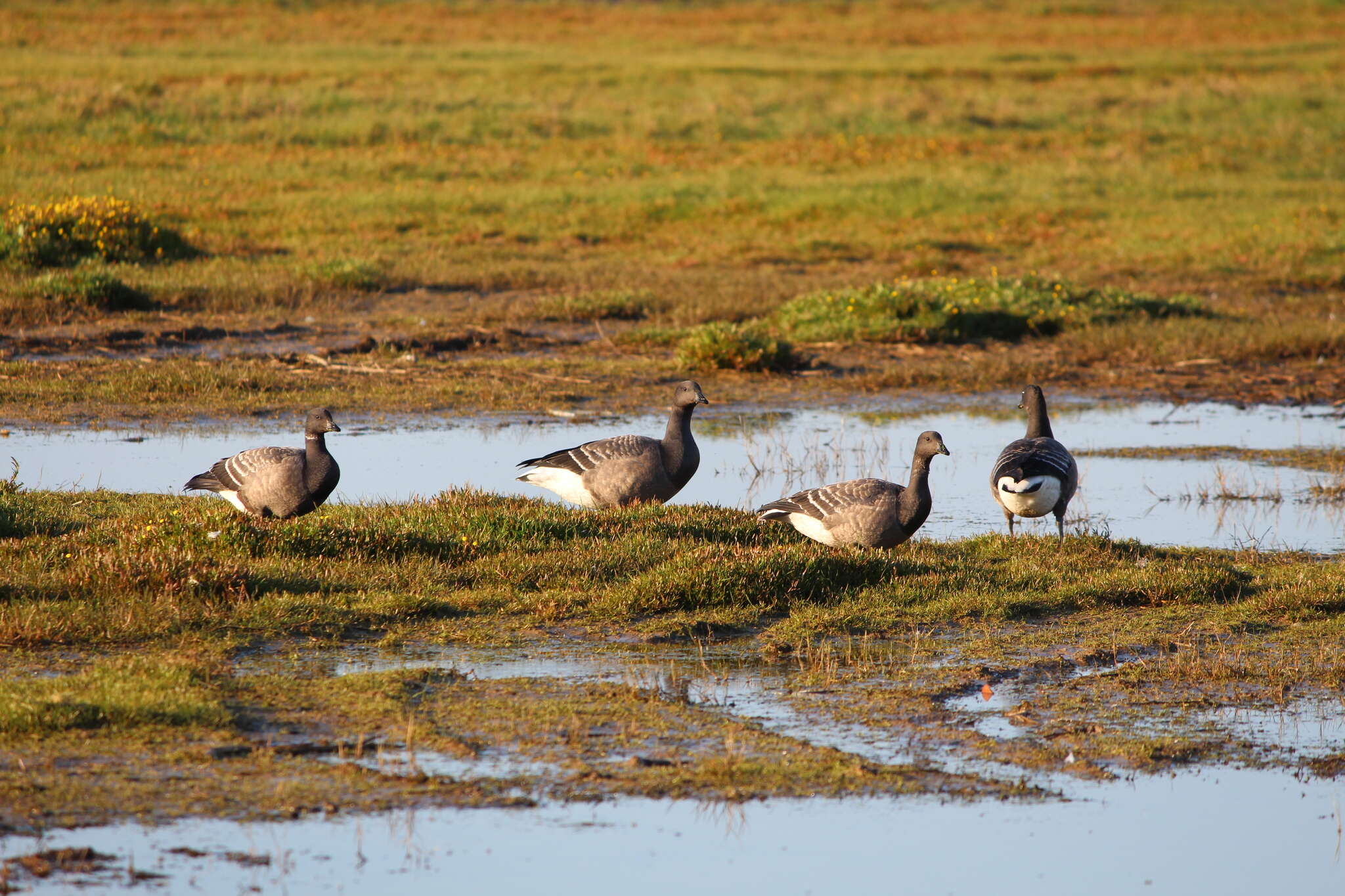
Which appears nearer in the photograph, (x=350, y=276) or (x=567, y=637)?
(x=567, y=637)

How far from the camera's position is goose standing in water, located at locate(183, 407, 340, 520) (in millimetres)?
10695

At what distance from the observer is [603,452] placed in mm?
11906

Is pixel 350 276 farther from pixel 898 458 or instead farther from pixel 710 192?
pixel 898 458

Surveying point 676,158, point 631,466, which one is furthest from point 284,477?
point 676,158

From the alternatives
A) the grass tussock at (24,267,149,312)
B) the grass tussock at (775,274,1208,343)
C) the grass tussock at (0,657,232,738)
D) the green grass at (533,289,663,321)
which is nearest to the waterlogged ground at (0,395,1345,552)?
the grass tussock at (775,274,1208,343)

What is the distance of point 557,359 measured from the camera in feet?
64.2

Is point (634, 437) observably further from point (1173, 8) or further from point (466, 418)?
point (1173, 8)

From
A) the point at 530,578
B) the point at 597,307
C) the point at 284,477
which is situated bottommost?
the point at 530,578

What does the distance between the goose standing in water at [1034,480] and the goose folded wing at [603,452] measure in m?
2.76

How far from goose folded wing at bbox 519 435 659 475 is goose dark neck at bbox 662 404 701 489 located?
0.12m

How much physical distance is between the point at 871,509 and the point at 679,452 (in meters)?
1.92

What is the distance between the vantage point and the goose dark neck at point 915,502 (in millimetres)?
10539

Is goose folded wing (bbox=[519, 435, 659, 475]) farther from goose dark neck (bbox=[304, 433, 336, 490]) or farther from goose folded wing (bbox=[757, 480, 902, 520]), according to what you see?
goose dark neck (bbox=[304, 433, 336, 490])

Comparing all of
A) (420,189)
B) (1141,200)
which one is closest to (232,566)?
(420,189)
